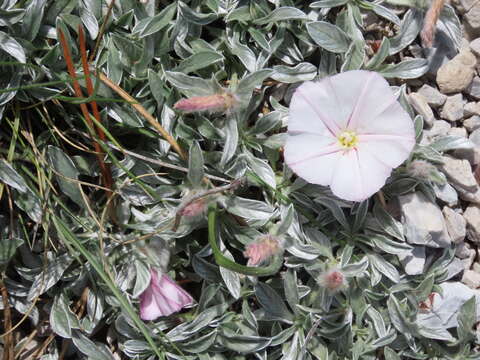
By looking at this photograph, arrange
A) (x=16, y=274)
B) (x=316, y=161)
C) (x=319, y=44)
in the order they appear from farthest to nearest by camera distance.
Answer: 1. (x=16, y=274)
2. (x=319, y=44)
3. (x=316, y=161)

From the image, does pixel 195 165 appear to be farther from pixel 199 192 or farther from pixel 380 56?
pixel 380 56

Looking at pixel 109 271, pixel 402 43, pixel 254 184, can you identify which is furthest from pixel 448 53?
pixel 109 271

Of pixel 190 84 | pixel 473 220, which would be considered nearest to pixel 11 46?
pixel 190 84

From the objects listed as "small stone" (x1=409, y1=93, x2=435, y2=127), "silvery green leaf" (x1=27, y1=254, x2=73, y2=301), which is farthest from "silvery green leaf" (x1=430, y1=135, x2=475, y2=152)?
"silvery green leaf" (x1=27, y1=254, x2=73, y2=301)

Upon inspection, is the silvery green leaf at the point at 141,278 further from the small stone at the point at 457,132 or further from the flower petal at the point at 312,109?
the small stone at the point at 457,132

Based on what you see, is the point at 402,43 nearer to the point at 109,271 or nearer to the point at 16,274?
the point at 109,271

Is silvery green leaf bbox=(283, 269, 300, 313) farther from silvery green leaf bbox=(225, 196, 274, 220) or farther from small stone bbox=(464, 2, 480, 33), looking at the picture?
small stone bbox=(464, 2, 480, 33)
